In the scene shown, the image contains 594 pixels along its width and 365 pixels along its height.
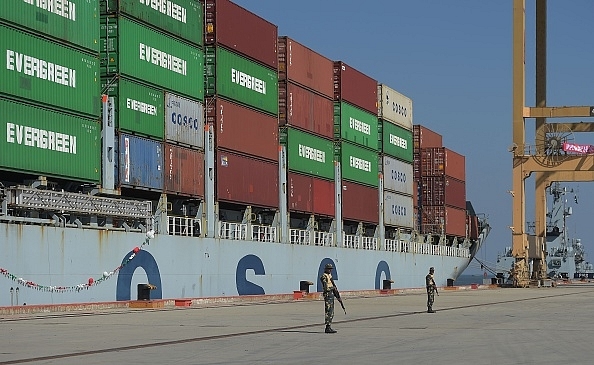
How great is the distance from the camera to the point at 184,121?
142 feet

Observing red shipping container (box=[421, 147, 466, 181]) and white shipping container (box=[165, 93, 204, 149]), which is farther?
red shipping container (box=[421, 147, 466, 181])

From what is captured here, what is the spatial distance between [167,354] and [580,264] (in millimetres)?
126279

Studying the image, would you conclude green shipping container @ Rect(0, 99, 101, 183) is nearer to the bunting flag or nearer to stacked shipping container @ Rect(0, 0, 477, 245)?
stacked shipping container @ Rect(0, 0, 477, 245)

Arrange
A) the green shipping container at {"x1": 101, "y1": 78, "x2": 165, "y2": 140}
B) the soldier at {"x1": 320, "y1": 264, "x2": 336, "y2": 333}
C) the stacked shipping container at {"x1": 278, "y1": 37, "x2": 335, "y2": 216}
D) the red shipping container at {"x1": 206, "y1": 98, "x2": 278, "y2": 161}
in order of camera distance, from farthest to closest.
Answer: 1. the stacked shipping container at {"x1": 278, "y1": 37, "x2": 335, "y2": 216}
2. the red shipping container at {"x1": 206, "y1": 98, "x2": 278, "y2": 161}
3. the green shipping container at {"x1": 101, "y1": 78, "x2": 165, "y2": 140}
4. the soldier at {"x1": 320, "y1": 264, "x2": 336, "y2": 333}

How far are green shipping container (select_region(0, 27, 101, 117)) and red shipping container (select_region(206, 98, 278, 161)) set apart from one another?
9.43 meters

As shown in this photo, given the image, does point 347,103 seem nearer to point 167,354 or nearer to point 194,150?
point 194,150

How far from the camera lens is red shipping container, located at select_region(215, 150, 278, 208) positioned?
4625 centimetres

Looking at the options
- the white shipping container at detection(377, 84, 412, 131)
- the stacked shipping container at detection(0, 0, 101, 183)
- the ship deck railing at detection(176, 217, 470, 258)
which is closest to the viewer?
the stacked shipping container at detection(0, 0, 101, 183)

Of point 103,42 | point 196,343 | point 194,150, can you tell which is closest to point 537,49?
point 194,150

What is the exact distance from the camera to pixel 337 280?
62.9 metres

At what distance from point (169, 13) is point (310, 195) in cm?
1754

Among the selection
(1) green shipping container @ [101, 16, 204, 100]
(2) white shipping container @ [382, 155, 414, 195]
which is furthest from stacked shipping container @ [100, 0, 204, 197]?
(2) white shipping container @ [382, 155, 414, 195]

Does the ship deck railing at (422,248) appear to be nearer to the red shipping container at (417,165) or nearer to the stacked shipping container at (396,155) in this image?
the stacked shipping container at (396,155)

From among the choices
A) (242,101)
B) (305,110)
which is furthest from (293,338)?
(305,110)
